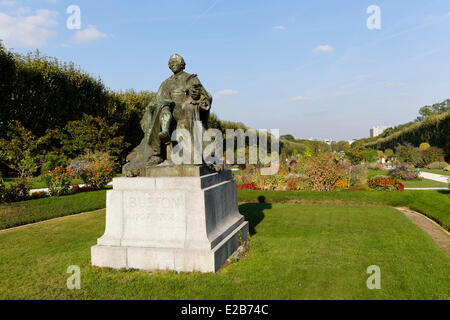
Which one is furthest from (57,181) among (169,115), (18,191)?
(169,115)

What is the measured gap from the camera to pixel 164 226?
447cm

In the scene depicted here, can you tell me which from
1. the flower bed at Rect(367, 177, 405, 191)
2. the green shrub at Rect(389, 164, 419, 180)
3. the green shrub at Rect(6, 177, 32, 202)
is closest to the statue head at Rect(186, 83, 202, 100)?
the green shrub at Rect(6, 177, 32, 202)

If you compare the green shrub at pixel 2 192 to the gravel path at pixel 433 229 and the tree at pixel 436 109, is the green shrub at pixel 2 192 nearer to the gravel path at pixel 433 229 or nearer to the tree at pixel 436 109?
the gravel path at pixel 433 229

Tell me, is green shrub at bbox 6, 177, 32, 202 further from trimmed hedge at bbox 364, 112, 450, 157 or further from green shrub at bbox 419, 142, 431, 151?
trimmed hedge at bbox 364, 112, 450, 157

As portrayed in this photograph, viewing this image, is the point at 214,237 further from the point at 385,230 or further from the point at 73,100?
the point at 73,100

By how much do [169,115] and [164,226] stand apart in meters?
1.95

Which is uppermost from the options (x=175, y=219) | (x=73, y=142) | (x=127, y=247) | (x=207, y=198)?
(x=73, y=142)

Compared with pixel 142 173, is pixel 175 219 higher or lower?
lower

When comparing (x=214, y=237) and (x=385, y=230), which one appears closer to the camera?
(x=214, y=237)

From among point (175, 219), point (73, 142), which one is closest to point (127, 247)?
point (175, 219)

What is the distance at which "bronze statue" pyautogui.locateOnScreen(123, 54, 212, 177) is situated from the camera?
5.12 metres

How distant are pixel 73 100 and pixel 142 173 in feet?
60.2

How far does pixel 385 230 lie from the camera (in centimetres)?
700
